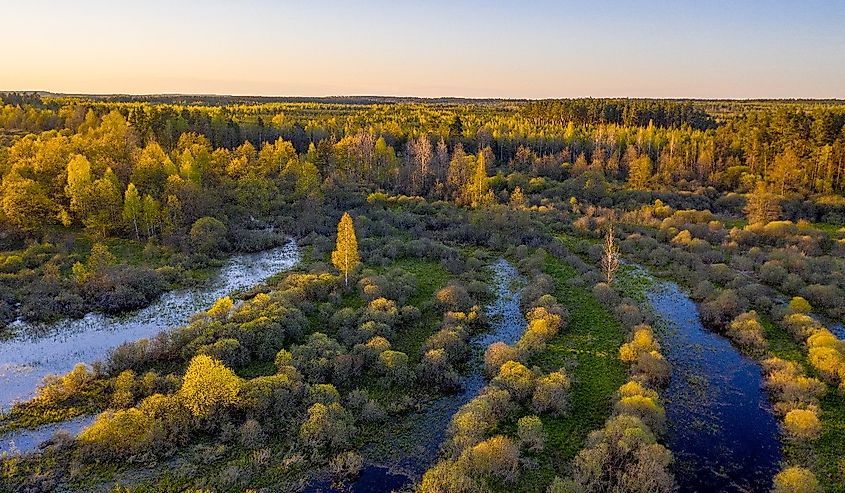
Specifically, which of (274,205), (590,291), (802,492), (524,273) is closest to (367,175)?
(274,205)

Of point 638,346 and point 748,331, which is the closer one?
point 638,346

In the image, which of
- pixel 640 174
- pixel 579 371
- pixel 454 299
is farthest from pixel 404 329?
pixel 640 174

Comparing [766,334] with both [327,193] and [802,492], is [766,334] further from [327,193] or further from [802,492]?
[327,193]

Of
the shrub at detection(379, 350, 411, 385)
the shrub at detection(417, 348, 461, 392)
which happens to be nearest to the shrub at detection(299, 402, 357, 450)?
the shrub at detection(379, 350, 411, 385)

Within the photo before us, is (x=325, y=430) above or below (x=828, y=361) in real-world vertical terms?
below

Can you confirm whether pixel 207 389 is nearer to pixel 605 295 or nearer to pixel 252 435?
pixel 252 435

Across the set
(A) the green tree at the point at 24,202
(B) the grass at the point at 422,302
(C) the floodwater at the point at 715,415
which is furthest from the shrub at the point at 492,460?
(A) the green tree at the point at 24,202

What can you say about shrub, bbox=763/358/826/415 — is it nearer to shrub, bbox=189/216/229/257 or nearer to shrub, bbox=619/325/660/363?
shrub, bbox=619/325/660/363
